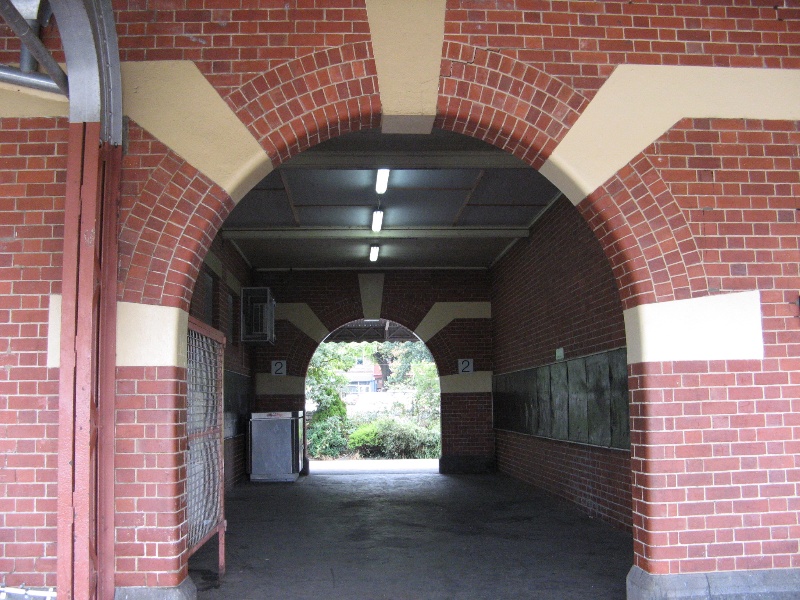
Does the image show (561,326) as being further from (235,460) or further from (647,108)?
(235,460)

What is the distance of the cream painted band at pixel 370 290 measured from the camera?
15.3m

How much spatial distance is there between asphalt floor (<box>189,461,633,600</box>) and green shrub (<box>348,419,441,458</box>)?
12.2m

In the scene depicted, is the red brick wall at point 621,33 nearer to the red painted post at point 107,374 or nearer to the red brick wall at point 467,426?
the red painted post at point 107,374

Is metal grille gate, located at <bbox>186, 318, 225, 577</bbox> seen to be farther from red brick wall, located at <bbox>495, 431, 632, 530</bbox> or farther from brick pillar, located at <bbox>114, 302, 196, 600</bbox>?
red brick wall, located at <bbox>495, 431, 632, 530</bbox>

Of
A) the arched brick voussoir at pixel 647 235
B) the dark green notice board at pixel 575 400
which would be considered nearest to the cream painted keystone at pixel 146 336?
the arched brick voussoir at pixel 647 235

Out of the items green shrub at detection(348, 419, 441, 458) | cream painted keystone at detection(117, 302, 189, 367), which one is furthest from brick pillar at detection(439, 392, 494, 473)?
cream painted keystone at detection(117, 302, 189, 367)

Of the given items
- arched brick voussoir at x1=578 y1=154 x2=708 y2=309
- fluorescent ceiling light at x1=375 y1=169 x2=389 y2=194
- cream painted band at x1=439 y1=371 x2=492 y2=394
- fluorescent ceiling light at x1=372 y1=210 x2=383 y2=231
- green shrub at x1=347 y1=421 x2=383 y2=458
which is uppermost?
fluorescent ceiling light at x1=375 y1=169 x2=389 y2=194

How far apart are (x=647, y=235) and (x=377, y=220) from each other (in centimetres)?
630

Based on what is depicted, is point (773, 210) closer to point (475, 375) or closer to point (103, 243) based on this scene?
point (103, 243)

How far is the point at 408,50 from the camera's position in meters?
5.20

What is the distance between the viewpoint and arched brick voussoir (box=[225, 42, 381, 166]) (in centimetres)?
514

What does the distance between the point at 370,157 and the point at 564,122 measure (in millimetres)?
3481

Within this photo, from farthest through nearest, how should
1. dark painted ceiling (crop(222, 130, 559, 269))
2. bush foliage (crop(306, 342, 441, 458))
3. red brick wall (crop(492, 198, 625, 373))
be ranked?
bush foliage (crop(306, 342, 441, 458)) < red brick wall (crop(492, 198, 625, 373)) < dark painted ceiling (crop(222, 130, 559, 269))

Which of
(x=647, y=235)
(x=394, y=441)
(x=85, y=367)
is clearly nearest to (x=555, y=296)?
(x=647, y=235)
